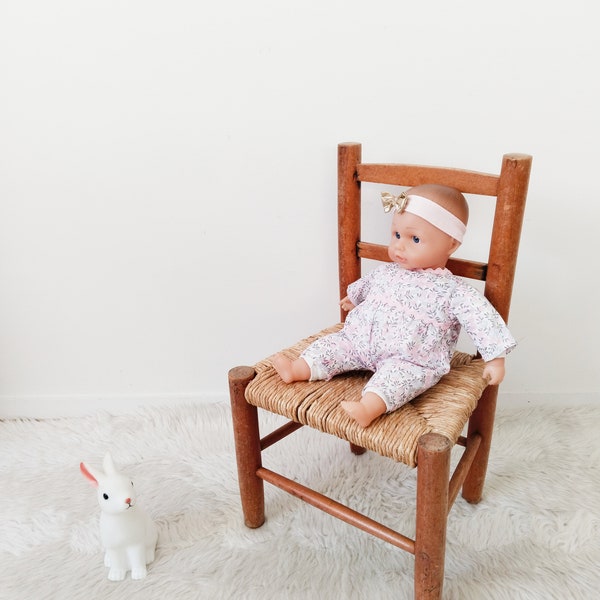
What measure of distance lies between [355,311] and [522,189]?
0.33 m

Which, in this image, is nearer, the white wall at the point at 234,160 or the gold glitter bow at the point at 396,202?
the gold glitter bow at the point at 396,202

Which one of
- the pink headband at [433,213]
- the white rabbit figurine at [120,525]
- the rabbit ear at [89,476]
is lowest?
the white rabbit figurine at [120,525]

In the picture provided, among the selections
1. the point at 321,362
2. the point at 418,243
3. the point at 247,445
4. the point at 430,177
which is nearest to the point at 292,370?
the point at 321,362

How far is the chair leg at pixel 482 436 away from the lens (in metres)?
0.99

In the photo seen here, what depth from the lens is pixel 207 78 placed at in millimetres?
1093

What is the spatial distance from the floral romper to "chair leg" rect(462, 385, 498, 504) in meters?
0.12

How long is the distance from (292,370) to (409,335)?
19cm

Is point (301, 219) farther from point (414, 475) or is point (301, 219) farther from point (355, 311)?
point (414, 475)

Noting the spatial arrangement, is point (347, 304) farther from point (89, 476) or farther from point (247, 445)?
point (89, 476)

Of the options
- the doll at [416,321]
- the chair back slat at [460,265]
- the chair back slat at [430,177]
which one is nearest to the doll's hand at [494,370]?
the doll at [416,321]

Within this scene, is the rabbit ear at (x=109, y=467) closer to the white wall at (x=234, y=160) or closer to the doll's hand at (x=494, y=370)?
the white wall at (x=234, y=160)

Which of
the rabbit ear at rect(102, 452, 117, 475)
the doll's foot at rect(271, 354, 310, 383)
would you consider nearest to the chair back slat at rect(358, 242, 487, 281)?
the doll's foot at rect(271, 354, 310, 383)

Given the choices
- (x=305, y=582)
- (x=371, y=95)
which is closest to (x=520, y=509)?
(x=305, y=582)

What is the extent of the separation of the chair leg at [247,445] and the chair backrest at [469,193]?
272 mm
